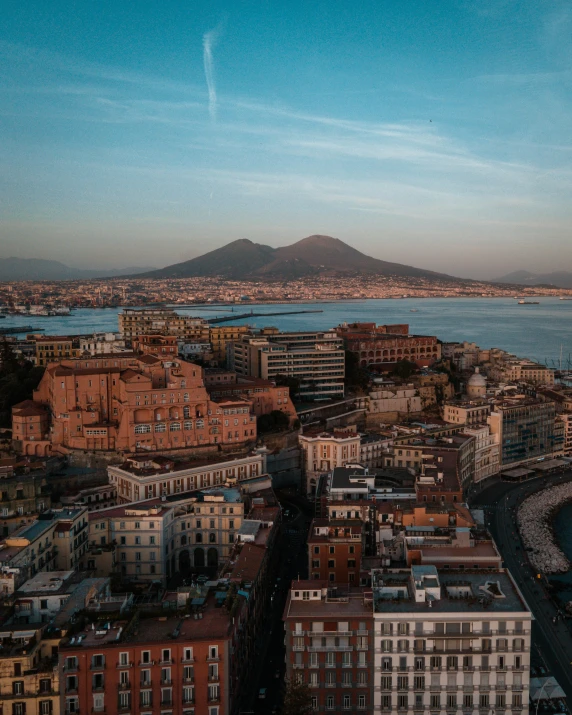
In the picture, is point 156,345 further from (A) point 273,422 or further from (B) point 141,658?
(B) point 141,658

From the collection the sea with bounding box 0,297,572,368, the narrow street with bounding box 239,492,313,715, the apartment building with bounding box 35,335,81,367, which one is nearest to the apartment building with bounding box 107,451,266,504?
the narrow street with bounding box 239,492,313,715

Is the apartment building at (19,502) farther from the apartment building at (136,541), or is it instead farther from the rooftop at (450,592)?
the rooftop at (450,592)

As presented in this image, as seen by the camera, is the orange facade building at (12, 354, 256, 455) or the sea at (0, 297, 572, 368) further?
the sea at (0, 297, 572, 368)

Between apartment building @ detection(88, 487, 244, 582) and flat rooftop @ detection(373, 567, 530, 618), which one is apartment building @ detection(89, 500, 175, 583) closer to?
apartment building @ detection(88, 487, 244, 582)

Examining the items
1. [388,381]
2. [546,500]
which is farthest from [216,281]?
[546,500]

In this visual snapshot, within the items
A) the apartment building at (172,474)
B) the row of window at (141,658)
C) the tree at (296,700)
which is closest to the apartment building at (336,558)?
the tree at (296,700)

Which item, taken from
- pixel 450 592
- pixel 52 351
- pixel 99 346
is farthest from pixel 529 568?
pixel 52 351
